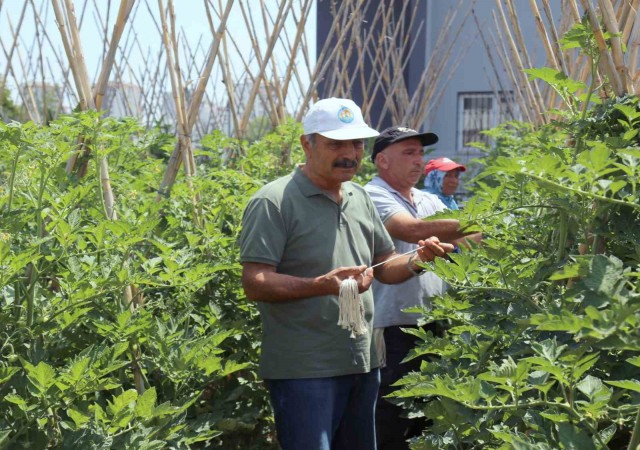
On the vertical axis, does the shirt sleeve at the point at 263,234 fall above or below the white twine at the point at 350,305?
above

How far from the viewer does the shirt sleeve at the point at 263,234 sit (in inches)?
128

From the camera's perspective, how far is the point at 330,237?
134 inches

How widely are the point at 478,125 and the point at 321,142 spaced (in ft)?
44.0

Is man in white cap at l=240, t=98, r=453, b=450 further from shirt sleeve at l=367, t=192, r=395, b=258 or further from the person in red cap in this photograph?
the person in red cap

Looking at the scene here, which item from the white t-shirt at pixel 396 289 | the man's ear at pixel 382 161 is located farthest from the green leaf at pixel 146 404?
the man's ear at pixel 382 161

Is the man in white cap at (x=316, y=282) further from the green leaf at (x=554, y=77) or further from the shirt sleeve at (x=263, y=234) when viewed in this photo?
the green leaf at (x=554, y=77)

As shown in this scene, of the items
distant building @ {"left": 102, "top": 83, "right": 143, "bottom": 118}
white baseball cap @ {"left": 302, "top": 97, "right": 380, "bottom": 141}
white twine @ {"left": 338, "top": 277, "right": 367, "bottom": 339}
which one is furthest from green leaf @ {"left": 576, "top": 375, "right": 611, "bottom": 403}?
distant building @ {"left": 102, "top": 83, "right": 143, "bottom": 118}

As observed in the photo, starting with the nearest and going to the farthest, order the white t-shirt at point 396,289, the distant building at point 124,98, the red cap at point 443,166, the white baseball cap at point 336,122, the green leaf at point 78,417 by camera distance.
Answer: the green leaf at point 78,417 → the white baseball cap at point 336,122 → the white t-shirt at point 396,289 → the red cap at point 443,166 → the distant building at point 124,98

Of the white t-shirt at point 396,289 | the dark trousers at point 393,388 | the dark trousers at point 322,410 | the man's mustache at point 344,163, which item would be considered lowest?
the dark trousers at point 393,388

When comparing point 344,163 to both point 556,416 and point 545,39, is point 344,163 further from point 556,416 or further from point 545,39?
point 556,416

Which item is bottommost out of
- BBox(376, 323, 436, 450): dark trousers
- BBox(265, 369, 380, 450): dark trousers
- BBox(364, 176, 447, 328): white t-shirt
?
BBox(376, 323, 436, 450): dark trousers

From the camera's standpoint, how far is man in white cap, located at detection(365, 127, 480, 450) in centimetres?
425

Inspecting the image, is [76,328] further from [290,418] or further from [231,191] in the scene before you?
[231,191]

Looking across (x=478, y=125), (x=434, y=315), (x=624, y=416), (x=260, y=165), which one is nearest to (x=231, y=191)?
(x=260, y=165)
